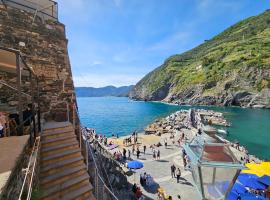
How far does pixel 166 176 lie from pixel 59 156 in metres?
16.2

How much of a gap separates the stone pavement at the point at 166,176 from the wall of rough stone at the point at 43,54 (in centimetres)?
1110

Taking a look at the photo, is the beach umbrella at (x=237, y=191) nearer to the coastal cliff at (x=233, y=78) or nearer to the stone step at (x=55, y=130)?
the stone step at (x=55, y=130)

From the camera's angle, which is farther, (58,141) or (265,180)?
(265,180)

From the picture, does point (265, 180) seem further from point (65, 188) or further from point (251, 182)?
point (65, 188)

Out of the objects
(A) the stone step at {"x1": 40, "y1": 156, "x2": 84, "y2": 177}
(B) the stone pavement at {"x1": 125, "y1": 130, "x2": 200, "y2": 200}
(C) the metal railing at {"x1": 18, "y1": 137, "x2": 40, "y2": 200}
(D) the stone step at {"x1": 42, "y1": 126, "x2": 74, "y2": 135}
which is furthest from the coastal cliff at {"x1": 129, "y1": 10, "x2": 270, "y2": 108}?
(C) the metal railing at {"x1": 18, "y1": 137, "x2": 40, "y2": 200}

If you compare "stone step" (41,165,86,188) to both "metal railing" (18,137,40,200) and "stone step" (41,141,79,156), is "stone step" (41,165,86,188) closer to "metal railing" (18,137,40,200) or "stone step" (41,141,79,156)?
"stone step" (41,141,79,156)

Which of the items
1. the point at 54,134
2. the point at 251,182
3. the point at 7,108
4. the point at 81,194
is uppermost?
the point at 7,108

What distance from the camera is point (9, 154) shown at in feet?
13.9

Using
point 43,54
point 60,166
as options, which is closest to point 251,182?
point 60,166

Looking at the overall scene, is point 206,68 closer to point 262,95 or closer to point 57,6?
point 262,95

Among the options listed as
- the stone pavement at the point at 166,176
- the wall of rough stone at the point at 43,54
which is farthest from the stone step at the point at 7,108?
the stone pavement at the point at 166,176

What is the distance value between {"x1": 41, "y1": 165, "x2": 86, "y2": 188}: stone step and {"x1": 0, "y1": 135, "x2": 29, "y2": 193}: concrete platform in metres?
2.62

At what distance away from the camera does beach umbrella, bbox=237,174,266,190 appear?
1590 cm

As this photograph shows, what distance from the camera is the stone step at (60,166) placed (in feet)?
25.2
